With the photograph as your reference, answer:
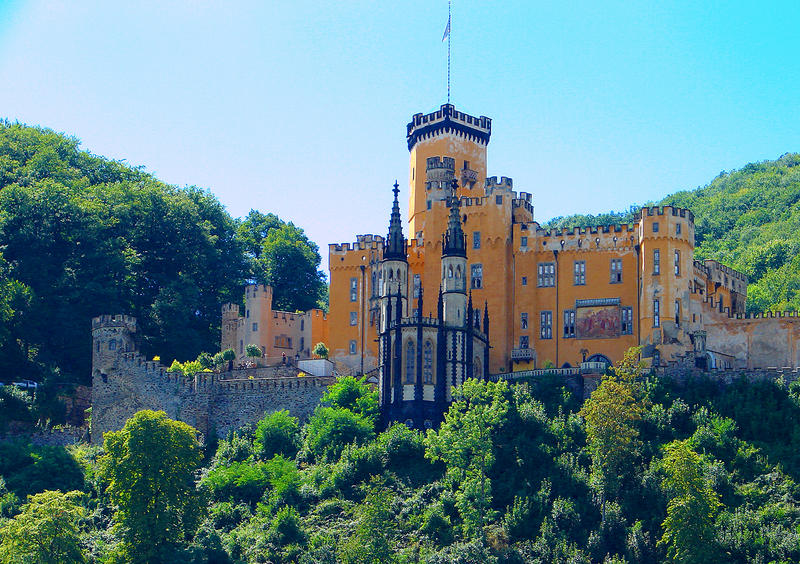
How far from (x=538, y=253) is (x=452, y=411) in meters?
15.1

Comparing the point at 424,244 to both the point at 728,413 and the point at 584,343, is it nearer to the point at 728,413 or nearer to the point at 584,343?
the point at 584,343

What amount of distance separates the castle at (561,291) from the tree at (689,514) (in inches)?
498

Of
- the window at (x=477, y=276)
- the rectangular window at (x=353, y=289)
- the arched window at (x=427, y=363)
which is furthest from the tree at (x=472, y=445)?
the rectangular window at (x=353, y=289)

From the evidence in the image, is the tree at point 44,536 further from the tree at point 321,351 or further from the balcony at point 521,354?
the balcony at point 521,354

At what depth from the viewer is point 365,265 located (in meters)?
86.8

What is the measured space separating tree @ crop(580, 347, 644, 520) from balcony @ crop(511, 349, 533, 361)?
46.0ft

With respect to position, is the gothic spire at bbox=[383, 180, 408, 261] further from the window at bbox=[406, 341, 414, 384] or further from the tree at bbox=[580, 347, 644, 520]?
the tree at bbox=[580, 347, 644, 520]

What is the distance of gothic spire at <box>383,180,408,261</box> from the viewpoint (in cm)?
7850

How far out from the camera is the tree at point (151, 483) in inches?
2569

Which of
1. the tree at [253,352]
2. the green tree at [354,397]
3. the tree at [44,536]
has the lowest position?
the tree at [44,536]

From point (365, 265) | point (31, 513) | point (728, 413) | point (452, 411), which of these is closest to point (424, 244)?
point (365, 265)

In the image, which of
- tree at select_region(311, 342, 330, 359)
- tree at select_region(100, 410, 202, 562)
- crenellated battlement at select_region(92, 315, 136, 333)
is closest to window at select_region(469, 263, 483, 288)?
tree at select_region(311, 342, 330, 359)

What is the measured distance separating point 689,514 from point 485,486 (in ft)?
30.8

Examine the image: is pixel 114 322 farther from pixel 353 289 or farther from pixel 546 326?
pixel 546 326
